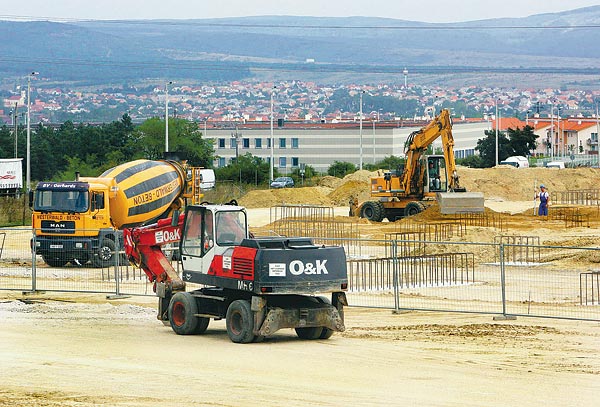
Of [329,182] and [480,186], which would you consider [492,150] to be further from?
[480,186]

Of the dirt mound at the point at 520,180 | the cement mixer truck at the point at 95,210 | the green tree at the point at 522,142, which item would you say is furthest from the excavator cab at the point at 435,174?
the green tree at the point at 522,142

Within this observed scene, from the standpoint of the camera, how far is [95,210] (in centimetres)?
3388

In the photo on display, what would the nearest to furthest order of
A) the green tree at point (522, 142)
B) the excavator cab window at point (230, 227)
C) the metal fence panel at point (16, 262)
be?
the excavator cab window at point (230, 227), the metal fence panel at point (16, 262), the green tree at point (522, 142)

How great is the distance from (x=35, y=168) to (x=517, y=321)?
7868cm

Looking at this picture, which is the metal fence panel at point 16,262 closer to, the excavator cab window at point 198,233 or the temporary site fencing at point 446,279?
the temporary site fencing at point 446,279

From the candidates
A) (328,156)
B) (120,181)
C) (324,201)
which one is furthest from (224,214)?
(328,156)

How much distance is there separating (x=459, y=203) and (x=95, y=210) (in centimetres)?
1821

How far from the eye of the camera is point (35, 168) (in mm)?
96000

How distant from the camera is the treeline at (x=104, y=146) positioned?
298ft

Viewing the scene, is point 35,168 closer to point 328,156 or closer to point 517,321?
point 328,156

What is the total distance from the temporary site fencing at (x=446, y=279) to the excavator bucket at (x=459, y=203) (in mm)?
10475

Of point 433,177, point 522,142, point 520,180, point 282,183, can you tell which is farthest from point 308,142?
point 433,177

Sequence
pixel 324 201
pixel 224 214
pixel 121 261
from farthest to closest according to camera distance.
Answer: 1. pixel 324 201
2. pixel 121 261
3. pixel 224 214

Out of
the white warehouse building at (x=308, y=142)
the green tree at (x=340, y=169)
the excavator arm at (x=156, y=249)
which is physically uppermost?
the white warehouse building at (x=308, y=142)
